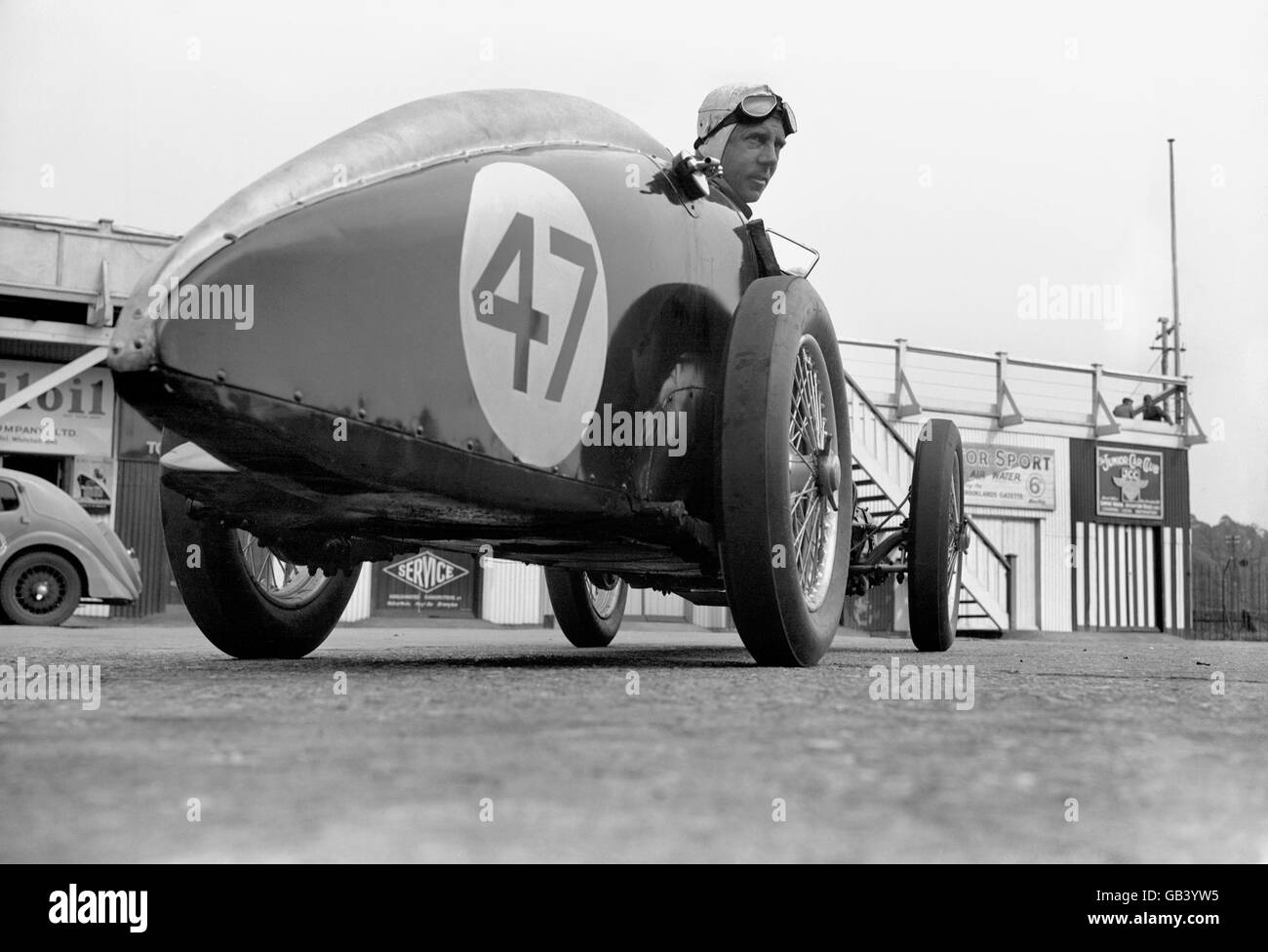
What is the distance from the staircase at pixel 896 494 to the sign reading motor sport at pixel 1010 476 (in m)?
6.51

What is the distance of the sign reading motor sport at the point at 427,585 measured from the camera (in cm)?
2014

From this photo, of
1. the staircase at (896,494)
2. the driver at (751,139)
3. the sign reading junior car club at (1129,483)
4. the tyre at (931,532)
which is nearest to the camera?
the driver at (751,139)

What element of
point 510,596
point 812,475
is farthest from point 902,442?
point 510,596

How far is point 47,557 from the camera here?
A: 12.4 m

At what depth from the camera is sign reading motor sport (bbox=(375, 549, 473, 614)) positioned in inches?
793

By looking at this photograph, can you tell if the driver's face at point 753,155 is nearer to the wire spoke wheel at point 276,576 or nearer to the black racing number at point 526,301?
the black racing number at point 526,301

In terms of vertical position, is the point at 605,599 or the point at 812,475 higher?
the point at 812,475

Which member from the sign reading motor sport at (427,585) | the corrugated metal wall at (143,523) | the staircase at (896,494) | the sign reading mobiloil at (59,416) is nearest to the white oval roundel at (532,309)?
the staircase at (896,494)

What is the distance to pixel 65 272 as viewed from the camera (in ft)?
61.7

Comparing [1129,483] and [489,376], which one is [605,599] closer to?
[489,376]

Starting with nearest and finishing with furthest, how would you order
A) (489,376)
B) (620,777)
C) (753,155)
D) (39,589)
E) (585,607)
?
(620,777)
(489,376)
(753,155)
(585,607)
(39,589)

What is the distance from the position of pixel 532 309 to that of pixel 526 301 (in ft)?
0.09

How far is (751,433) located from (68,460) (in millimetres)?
18599

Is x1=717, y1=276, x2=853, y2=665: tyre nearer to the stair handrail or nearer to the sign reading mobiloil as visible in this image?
the stair handrail
